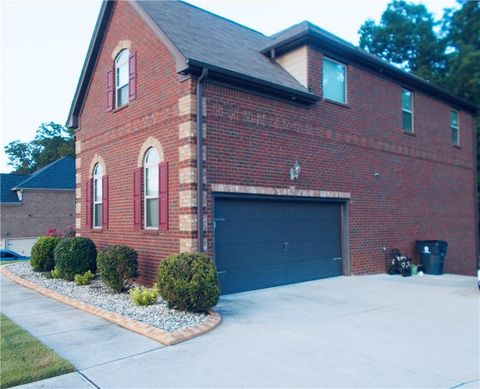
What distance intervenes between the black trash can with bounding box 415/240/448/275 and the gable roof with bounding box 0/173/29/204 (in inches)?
1155

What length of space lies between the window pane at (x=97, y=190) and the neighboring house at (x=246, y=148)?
47 millimetres

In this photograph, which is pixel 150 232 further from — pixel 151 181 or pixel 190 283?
pixel 190 283

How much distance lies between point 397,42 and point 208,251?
1116 inches

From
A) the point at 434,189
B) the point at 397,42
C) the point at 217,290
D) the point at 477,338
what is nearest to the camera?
Answer: the point at 477,338

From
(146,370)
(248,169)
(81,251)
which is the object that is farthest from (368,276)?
(146,370)

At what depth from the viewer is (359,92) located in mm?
13242

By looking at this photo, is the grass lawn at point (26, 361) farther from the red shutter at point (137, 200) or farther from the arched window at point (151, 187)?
the red shutter at point (137, 200)

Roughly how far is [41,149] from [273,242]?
59224 mm

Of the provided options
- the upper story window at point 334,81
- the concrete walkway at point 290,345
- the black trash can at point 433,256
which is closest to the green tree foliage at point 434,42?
the black trash can at point 433,256

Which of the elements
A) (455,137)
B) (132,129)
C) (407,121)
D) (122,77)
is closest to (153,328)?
(132,129)

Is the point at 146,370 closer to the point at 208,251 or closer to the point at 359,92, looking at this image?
the point at 208,251

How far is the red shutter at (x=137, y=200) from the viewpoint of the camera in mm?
10773

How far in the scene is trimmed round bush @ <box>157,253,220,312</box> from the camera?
7207mm

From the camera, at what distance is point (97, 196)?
13367mm
